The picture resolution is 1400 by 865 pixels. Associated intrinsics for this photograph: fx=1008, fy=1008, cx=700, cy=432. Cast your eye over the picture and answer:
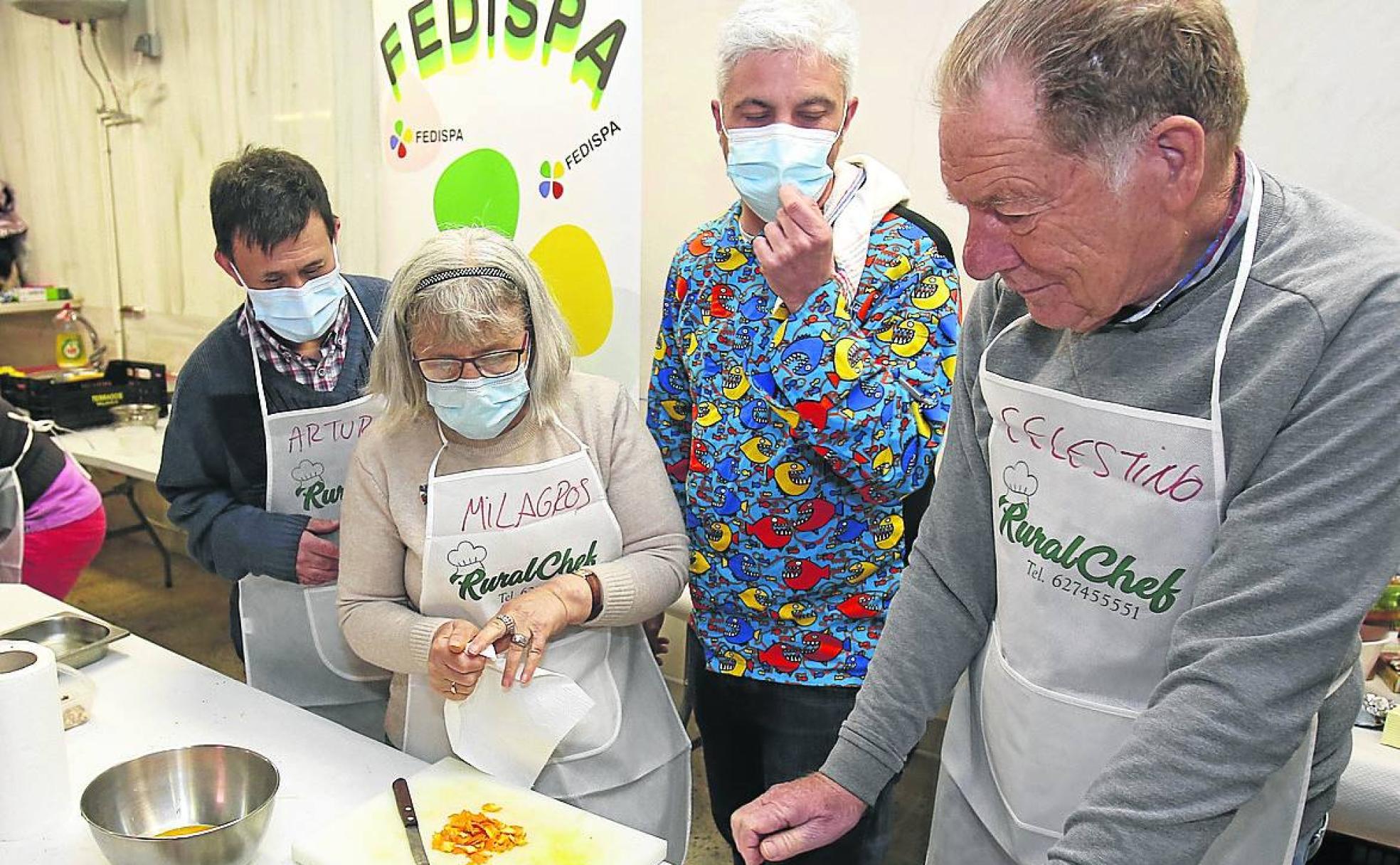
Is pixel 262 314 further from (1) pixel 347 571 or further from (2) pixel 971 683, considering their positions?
(2) pixel 971 683

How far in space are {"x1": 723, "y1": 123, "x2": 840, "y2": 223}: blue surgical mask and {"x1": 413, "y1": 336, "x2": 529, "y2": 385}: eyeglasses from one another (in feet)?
1.54

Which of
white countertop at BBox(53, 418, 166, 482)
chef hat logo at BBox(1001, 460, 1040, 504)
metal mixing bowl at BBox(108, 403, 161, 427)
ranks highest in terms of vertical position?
chef hat logo at BBox(1001, 460, 1040, 504)

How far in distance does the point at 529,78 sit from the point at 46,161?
12.3 feet

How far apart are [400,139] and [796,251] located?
2.15 meters

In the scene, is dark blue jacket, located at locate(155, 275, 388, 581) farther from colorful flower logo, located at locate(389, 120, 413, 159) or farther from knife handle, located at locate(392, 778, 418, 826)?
colorful flower logo, located at locate(389, 120, 413, 159)

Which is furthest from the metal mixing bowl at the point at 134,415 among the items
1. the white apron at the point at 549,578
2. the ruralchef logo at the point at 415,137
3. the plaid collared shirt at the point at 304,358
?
the white apron at the point at 549,578

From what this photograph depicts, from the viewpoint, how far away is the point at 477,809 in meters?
1.36

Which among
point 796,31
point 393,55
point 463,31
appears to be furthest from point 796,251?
point 393,55

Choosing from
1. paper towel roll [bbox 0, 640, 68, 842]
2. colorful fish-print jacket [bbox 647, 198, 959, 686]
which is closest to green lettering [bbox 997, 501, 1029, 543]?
colorful fish-print jacket [bbox 647, 198, 959, 686]

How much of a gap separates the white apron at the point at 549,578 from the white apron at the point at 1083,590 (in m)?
0.63

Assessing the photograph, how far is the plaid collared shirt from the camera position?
1971 millimetres

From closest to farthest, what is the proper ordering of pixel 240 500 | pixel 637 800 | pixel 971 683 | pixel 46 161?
pixel 971 683, pixel 637 800, pixel 240 500, pixel 46 161

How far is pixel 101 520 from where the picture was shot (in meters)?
2.58

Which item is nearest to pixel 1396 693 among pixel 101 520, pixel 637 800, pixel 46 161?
pixel 637 800
